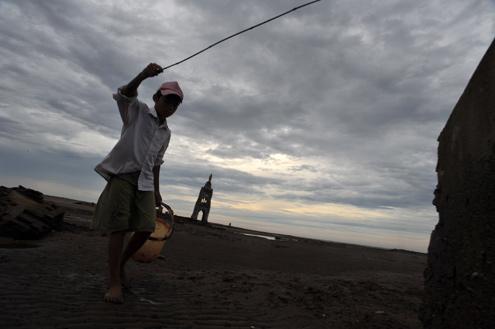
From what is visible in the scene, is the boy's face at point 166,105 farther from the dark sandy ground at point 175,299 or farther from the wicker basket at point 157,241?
the dark sandy ground at point 175,299

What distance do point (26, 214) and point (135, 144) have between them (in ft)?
16.1

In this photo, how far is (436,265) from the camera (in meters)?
2.74

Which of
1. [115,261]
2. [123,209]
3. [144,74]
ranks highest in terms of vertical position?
[144,74]

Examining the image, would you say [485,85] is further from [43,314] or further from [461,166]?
[43,314]

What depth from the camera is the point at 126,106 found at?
3641mm

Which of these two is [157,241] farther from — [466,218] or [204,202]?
[204,202]

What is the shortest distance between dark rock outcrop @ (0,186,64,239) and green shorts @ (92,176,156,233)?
170 inches

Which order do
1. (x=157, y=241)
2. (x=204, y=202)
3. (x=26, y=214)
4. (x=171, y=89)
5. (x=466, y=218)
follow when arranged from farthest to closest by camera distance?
(x=204, y=202), (x=26, y=214), (x=157, y=241), (x=171, y=89), (x=466, y=218)

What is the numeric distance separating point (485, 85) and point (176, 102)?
270 centimetres

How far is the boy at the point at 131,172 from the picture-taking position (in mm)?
3477

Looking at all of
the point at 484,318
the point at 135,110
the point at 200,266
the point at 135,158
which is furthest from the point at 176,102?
the point at 200,266

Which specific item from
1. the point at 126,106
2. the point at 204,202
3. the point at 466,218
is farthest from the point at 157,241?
the point at 204,202

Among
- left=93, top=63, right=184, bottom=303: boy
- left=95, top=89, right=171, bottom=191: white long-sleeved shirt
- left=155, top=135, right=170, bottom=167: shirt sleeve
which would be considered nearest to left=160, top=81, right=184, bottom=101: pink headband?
left=93, top=63, right=184, bottom=303: boy

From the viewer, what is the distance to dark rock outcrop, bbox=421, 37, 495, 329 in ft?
7.13
